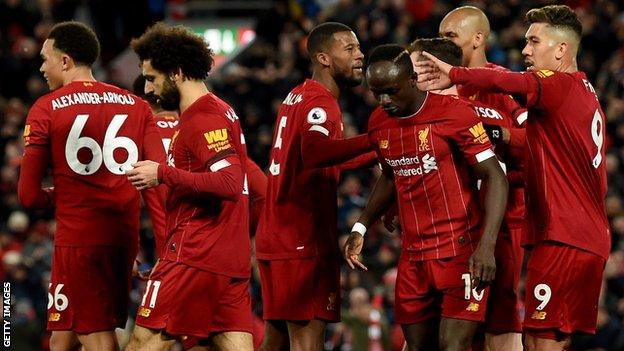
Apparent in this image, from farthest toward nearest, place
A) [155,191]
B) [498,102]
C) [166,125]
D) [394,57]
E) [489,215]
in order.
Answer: [166,125] < [155,191] < [498,102] < [394,57] < [489,215]

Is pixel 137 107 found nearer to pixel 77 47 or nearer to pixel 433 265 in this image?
pixel 77 47

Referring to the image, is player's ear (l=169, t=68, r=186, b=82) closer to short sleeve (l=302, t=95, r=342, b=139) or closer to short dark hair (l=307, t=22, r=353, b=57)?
short sleeve (l=302, t=95, r=342, b=139)

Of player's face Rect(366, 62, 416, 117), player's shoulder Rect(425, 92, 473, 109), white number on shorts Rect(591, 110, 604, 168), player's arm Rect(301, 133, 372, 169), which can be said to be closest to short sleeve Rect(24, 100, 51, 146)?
player's arm Rect(301, 133, 372, 169)

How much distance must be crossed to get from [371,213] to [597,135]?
1.46 meters

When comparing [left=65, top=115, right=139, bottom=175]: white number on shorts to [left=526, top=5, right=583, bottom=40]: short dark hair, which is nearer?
[left=526, top=5, right=583, bottom=40]: short dark hair

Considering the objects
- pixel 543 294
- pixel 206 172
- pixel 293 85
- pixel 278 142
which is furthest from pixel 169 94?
pixel 293 85

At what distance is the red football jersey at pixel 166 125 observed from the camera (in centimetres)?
912

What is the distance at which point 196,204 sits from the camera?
7570 mm

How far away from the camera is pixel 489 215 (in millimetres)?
7230

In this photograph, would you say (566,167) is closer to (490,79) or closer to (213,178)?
(490,79)

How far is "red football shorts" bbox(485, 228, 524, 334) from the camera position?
8055 mm

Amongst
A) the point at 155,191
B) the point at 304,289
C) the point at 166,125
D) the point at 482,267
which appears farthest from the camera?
the point at 166,125

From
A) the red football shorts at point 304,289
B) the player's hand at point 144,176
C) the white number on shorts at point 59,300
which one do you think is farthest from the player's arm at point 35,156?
the red football shorts at point 304,289

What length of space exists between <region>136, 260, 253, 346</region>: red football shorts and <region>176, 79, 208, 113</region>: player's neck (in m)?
0.96
